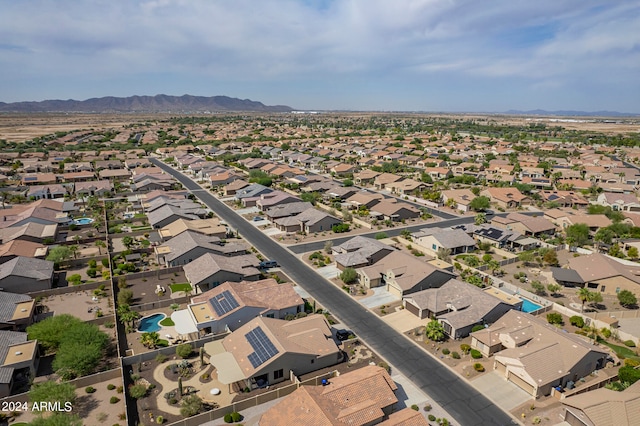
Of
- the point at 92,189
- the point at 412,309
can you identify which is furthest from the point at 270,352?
the point at 92,189

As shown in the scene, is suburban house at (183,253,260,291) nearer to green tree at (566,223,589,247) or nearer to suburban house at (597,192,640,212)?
green tree at (566,223,589,247)

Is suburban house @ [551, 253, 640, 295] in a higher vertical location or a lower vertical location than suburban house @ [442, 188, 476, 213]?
lower

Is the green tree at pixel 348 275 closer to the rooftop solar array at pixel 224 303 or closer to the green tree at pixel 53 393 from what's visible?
the rooftop solar array at pixel 224 303

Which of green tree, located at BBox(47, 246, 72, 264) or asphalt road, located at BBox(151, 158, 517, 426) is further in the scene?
green tree, located at BBox(47, 246, 72, 264)

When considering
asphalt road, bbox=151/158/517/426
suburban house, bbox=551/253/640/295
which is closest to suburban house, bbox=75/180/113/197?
asphalt road, bbox=151/158/517/426

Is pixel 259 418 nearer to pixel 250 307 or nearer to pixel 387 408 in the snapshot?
pixel 387 408

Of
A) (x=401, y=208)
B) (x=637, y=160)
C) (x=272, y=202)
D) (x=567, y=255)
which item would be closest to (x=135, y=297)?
(x=272, y=202)
